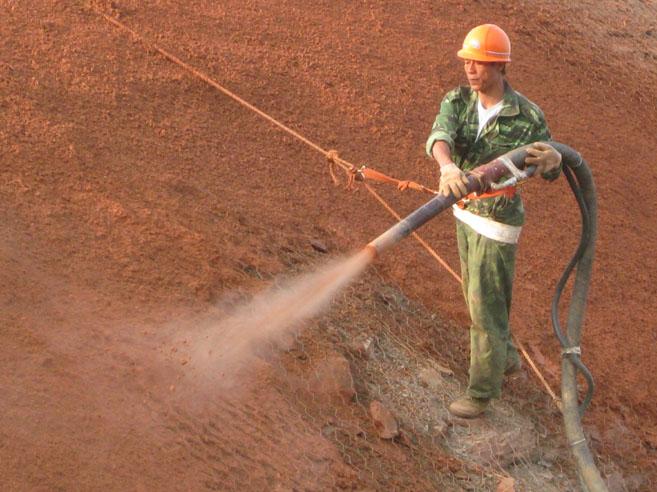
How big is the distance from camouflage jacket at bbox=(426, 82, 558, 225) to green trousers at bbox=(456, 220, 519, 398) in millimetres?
155

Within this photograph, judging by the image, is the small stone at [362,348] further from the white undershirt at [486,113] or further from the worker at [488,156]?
the white undershirt at [486,113]

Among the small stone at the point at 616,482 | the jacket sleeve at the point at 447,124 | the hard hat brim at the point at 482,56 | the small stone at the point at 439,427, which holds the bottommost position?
the small stone at the point at 616,482

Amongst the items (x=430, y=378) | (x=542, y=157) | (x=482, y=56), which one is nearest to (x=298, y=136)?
(x=482, y=56)

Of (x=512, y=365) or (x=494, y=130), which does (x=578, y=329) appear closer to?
(x=512, y=365)

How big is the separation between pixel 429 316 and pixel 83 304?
2.27 metres

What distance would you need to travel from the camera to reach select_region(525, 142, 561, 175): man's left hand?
4.68 meters

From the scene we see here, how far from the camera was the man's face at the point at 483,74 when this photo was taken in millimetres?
4824

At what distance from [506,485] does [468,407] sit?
1.52 ft

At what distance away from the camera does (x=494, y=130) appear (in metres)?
4.94

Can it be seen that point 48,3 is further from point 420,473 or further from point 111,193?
point 420,473

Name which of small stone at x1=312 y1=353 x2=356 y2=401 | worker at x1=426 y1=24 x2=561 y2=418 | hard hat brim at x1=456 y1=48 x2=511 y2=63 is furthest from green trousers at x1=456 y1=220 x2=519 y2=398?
hard hat brim at x1=456 y1=48 x2=511 y2=63

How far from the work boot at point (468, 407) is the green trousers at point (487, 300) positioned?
0.19ft

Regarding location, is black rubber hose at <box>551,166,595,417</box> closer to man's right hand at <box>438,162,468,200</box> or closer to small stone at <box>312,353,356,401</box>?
man's right hand at <box>438,162,468,200</box>

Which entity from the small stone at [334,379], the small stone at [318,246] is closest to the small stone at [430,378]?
the small stone at [334,379]
